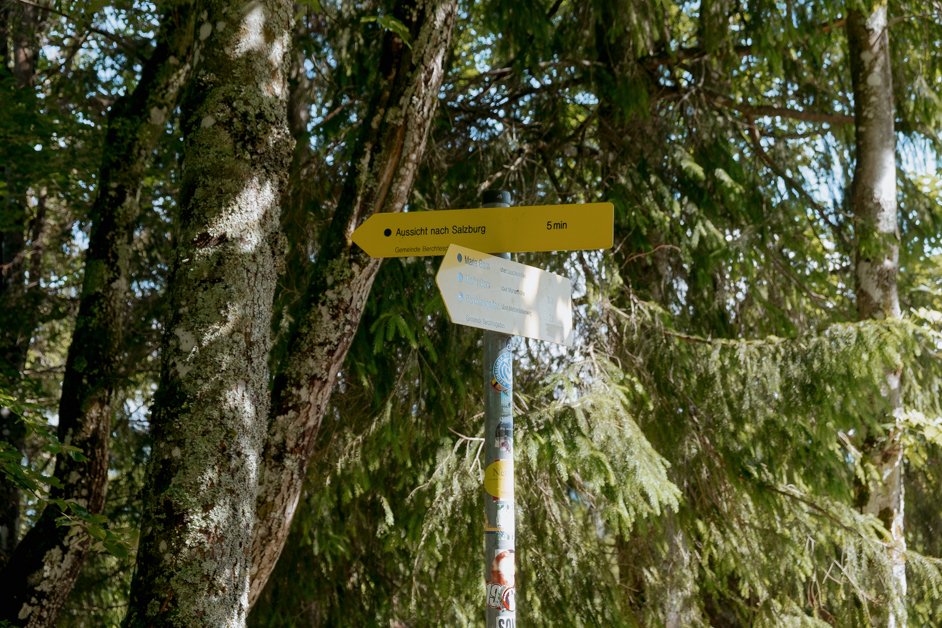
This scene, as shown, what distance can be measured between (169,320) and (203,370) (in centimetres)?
20

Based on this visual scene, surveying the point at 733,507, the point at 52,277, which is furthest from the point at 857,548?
the point at 52,277

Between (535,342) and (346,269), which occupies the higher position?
(535,342)

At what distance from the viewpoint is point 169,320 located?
9.49ft

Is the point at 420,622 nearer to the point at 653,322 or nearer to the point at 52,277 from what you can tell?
the point at 653,322

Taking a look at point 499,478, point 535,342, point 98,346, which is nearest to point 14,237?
point 98,346

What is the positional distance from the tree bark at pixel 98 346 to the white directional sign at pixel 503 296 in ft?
9.22

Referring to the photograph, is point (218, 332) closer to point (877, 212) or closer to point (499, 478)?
point (499, 478)

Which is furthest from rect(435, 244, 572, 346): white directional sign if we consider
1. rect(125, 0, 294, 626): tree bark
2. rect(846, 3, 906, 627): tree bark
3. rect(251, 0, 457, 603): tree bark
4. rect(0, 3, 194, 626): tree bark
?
rect(846, 3, 906, 627): tree bark

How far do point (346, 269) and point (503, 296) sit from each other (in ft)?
3.00

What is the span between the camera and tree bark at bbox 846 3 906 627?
6277mm

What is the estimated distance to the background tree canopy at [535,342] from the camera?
3654 millimetres

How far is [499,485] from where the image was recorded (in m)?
2.73

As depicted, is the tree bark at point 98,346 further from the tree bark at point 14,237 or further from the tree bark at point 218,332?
the tree bark at point 218,332

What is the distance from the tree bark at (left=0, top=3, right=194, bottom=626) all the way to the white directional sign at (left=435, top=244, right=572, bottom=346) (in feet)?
9.22
